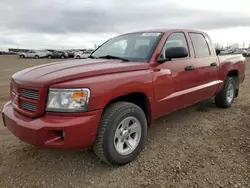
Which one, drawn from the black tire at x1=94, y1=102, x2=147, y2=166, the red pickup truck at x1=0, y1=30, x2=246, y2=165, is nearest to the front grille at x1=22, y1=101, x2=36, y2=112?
the red pickup truck at x1=0, y1=30, x2=246, y2=165

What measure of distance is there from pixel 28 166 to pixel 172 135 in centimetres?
222

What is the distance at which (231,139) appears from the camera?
373 cm

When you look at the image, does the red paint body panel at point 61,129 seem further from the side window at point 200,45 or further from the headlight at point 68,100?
the side window at point 200,45

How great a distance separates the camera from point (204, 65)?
4371 mm

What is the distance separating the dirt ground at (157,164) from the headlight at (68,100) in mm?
875

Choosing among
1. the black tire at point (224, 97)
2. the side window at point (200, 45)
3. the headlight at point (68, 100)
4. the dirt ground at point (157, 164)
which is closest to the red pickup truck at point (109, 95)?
the headlight at point (68, 100)

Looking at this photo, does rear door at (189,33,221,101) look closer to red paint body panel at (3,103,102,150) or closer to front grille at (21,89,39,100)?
red paint body panel at (3,103,102,150)

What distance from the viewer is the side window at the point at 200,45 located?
4.38m

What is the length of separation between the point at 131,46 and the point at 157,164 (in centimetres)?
192

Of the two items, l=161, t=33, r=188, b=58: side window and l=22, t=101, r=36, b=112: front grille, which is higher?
l=161, t=33, r=188, b=58: side window

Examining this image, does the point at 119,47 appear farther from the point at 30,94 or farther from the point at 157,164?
the point at 157,164

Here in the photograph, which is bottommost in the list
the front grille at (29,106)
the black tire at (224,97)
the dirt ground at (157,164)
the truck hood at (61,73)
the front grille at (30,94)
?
the dirt ground at (157,164)

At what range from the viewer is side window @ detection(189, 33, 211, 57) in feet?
14.4

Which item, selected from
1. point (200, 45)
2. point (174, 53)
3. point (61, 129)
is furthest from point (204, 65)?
point (61, 129)
